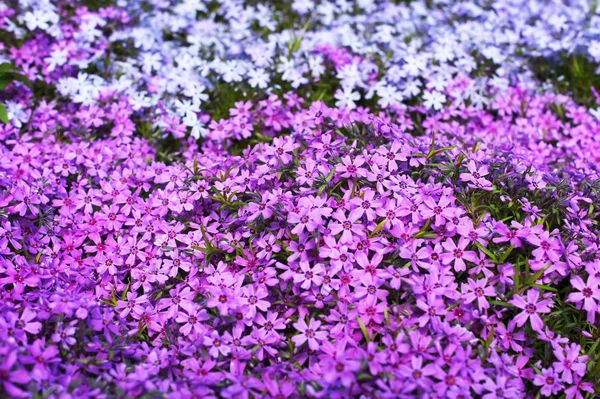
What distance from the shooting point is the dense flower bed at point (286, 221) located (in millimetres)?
3238

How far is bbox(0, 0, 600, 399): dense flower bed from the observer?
10.6ft

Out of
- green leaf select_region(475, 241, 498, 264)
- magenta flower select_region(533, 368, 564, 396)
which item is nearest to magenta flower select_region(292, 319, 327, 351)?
green leaf select_region(475, 241, 498, 264)

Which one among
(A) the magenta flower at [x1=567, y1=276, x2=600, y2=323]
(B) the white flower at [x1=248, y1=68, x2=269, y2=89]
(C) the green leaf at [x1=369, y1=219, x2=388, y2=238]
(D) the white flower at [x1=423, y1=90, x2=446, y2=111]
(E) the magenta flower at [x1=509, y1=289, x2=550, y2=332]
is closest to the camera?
(E) the magenta flower at [x1=509, y1=289, x2=550, y2=332]

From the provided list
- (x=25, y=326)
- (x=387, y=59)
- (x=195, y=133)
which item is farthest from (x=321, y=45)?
(x=25, y=326)

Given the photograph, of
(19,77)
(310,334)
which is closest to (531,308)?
(310,334)

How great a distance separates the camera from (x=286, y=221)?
376 cm

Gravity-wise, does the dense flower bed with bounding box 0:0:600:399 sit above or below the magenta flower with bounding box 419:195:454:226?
below

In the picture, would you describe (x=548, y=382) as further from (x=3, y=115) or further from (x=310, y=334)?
(x=3, y=115)

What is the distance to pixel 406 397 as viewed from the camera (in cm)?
290

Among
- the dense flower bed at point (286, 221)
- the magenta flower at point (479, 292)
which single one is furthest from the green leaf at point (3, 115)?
the magenta flower at point (479, 292)

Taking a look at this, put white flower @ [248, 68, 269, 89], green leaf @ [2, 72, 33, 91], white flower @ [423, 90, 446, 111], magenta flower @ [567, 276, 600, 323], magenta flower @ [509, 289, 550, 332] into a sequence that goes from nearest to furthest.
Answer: magenta flower @ [509, 289, 550, 332] < magenta flower @ [567, 276, 600, 323] < green leaf @ [2, 72, 33, 91] < white flower @ [248, 68, 269, 89] < white flower @ [423, 90, 446, 111]

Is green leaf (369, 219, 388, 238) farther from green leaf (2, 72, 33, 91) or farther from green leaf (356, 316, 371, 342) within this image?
green leaf (2, 72, 33, 91)

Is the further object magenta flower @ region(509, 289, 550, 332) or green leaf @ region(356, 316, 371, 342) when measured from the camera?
magenta flower @ region(509, 289, 550, 332)

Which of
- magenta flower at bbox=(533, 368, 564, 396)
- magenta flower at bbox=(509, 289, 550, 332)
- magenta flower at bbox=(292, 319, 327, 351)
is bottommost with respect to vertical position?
magenta flower at bbox=(533, 368, 564, 396)
